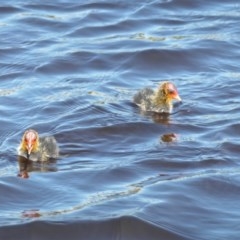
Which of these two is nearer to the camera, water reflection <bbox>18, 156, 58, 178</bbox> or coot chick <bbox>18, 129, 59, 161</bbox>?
water reflection <bbox>18, 156, 58, 178</bbox>

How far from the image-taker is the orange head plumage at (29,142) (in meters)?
12.4

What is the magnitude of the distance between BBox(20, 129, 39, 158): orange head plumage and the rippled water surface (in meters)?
0.19

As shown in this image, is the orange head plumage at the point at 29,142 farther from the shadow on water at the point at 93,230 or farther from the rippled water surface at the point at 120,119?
the shadow on water at the point at 93,230

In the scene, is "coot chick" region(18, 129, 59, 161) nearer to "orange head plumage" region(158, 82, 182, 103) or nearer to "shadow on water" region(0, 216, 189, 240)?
"shadow on water" region(0, 216, 189, 240)

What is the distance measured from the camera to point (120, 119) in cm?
1398

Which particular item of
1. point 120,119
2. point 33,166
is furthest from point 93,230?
point 120,119

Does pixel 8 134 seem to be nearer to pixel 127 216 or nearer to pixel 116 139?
pixel 116 139

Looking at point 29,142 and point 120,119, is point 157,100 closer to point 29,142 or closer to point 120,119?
point 120,119

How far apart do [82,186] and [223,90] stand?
397cm

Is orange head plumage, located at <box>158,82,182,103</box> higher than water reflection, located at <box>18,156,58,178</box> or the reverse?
higher

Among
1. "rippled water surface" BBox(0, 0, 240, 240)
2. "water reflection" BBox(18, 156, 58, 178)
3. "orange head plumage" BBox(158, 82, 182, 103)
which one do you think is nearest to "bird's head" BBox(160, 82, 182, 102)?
"orange head plumage" BBox(158, 82, 182, 103)

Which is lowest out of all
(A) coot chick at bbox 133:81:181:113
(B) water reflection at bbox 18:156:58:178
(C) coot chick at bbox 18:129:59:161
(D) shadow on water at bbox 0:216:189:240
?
(D) shadow on water at bbox 0:216:189:240

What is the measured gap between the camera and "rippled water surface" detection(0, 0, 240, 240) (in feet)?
35.5

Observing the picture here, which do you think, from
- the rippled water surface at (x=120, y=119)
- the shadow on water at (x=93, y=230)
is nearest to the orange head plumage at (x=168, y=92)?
the rippled water surface at (x=120, y=119)
